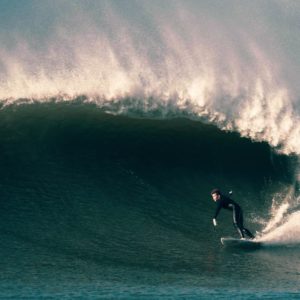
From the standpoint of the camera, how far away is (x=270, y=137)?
1414cm

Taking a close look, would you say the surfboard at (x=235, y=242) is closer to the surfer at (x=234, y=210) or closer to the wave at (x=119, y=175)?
the wave at (x=119, y=175)

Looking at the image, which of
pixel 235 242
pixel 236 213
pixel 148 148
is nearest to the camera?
pixel 235 242

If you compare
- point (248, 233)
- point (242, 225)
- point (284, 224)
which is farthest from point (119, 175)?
point (284, 224)

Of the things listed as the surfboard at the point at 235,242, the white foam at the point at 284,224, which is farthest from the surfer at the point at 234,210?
the surfboard at the point at 235,242

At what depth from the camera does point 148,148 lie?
1360cm

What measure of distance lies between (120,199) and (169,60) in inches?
176

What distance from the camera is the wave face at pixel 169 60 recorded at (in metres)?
14.7

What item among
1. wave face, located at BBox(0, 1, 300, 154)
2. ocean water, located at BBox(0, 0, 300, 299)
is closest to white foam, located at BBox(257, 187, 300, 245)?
ocean water, located at BBox(0, 0, 300, 299)

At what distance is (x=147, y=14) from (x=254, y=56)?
2446mm

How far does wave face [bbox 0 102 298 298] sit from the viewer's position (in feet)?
29.8

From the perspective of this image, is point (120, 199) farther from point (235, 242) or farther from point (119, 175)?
point (235, 242)

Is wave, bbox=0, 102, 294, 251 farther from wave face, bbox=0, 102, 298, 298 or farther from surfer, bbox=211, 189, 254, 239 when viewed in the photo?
surfer, bbox=211, 189, 254, 239

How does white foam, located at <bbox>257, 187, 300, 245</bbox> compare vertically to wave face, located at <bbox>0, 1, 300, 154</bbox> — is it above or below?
below

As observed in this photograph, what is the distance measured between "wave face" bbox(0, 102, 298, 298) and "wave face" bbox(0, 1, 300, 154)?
0.51 m
